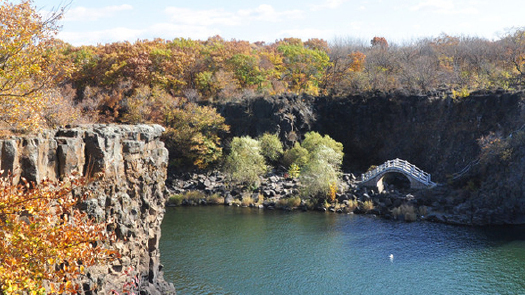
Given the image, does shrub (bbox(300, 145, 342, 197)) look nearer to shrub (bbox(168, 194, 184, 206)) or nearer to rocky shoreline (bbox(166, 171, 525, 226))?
rocky shoreline (bbox(166, 171, 525, 226))

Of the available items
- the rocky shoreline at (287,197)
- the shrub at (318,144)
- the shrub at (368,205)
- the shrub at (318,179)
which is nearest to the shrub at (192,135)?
the rocky shoreline at (287,197)

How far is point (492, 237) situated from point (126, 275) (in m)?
27.2

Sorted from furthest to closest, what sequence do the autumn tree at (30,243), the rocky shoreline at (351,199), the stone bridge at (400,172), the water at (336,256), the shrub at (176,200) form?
the shrub at (176,200) < the stone bridge at (400,172) < the rocky shoreline at (351,199) < the water at (336,256) < the autumn tree at (30,243)

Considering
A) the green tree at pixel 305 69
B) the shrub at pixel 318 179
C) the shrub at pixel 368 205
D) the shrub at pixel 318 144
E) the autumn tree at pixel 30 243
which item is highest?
the green tree at pixel 305 69

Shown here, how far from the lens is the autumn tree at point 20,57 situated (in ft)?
54.4

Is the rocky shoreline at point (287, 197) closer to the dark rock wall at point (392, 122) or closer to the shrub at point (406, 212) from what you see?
the shrub at point (406, 212)

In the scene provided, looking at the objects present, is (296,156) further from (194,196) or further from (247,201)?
(194,196)

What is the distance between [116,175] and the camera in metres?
21.7

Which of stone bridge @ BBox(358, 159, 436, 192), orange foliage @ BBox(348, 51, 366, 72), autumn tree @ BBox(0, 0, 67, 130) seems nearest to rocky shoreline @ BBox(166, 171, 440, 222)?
stone bridge @ BBox(358, 159, 436, 192)

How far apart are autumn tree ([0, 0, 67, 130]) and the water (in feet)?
44.2

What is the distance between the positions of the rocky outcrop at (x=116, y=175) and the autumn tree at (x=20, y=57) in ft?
3.60

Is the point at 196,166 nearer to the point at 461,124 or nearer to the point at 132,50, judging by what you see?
the point at 132,50

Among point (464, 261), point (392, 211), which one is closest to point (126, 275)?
point (464, 261)

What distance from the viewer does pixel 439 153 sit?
5347 cm
